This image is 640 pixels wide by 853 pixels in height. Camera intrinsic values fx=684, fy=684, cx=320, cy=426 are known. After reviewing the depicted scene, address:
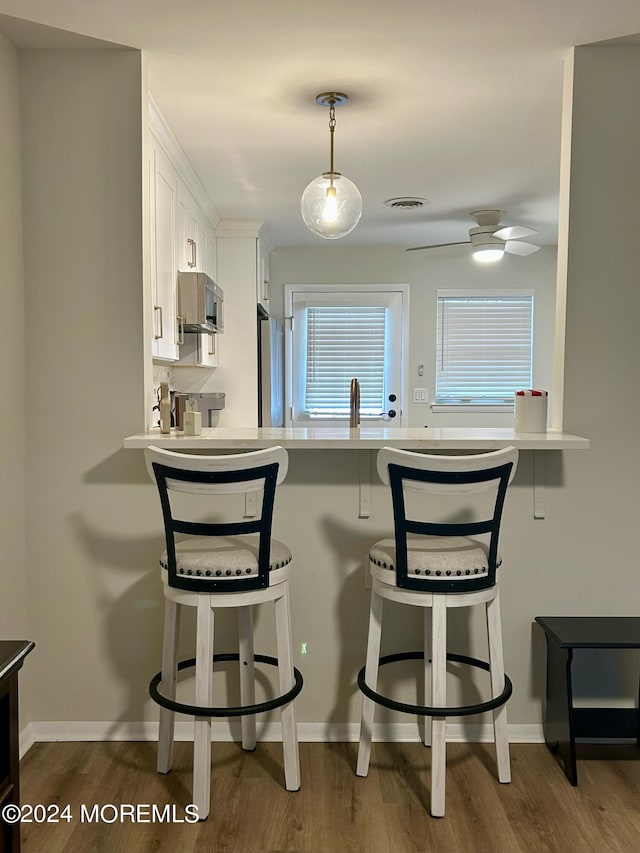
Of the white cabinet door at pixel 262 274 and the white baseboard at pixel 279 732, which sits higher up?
the white cabinet door at pixel 262 274

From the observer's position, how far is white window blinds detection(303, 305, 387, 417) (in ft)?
18.5

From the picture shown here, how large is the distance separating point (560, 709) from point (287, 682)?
0.91 metres

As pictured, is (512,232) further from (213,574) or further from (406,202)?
(213,574)

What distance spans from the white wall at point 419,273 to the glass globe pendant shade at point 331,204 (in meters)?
2.97

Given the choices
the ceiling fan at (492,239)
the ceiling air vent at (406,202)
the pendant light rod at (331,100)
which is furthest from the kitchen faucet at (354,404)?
the ceiling fan at (492,239)

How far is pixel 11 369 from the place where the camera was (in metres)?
2.26

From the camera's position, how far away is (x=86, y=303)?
2348 millimetres

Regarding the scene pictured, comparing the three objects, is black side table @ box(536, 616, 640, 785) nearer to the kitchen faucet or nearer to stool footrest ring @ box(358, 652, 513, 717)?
stool footrest ring @ box(358, 652, 513, 717)

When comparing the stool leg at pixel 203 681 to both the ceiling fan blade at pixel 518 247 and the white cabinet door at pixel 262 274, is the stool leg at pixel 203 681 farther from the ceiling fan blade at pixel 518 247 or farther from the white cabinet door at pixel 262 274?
the ceiling fan blade at pixel 518 247

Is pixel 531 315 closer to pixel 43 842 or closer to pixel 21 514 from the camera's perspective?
pixel 21 514

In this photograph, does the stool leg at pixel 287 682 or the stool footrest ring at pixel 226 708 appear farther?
the stool leg at pixel 287 682

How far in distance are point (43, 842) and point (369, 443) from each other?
1.44m

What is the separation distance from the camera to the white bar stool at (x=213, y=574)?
6.02ft

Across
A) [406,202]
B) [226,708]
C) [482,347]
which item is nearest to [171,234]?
[406,202]
